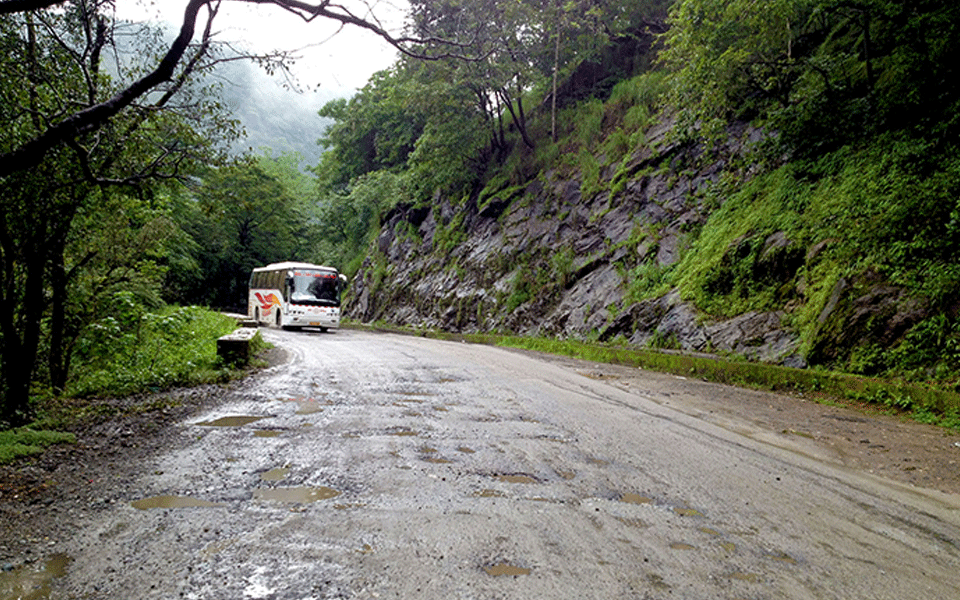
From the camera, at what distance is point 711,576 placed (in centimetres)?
271

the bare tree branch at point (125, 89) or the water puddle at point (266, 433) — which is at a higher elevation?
the bare tree branch at point (125, 89)

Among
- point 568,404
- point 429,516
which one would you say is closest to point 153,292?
point 568,404

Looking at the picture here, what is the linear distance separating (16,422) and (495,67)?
790 inches

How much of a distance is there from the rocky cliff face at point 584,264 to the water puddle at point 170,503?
31.9 feet

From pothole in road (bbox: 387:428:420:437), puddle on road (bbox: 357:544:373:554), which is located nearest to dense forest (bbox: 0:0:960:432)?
pothole in road (bbox: 387:428:420:437)

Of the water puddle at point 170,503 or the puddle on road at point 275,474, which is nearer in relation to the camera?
the water puddle at point 170,503

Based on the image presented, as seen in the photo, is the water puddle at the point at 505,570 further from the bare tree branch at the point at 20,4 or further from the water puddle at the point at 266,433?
the bare tree branch at the point at 20,4

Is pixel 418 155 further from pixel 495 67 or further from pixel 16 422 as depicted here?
pixel 16 422

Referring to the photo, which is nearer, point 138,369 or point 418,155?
point 138,369

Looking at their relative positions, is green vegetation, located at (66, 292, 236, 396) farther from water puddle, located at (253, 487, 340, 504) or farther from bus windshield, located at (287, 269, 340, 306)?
bus windshield, located at (287, 269, 340, 306)

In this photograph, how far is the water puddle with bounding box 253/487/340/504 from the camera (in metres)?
3.54

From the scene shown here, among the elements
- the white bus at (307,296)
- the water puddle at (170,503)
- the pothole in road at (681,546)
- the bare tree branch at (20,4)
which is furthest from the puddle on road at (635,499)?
the white bus at (307,296)

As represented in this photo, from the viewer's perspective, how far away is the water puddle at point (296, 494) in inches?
139

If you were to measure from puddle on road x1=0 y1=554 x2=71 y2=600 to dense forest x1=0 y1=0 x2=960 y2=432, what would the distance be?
9.60 ft
